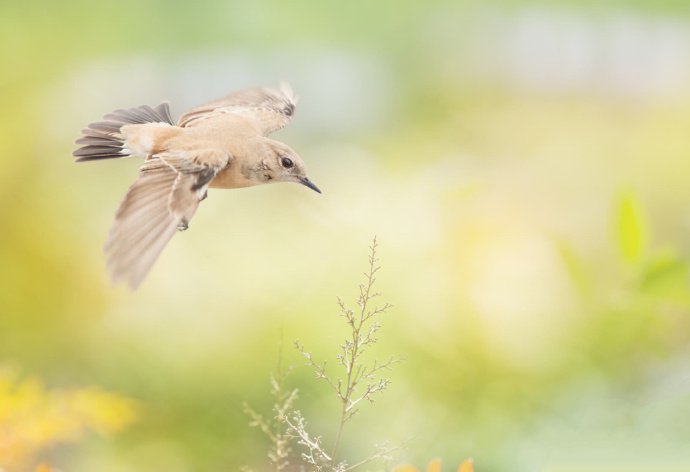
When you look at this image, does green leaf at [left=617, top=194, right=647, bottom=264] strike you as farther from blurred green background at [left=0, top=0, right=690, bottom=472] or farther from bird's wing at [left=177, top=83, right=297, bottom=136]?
bird's wing at [left=177, top=83, right=297, bottom=136]

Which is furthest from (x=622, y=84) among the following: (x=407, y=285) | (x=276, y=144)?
(x=276, y=144)

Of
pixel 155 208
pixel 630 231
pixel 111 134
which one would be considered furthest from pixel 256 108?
pixel 630 231

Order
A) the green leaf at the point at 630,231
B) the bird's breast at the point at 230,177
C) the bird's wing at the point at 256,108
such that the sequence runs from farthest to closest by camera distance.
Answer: the green leaf at the point at 630,231 → the bird's wing at the point at 256,108 → the bird's breast at the point at 230,177

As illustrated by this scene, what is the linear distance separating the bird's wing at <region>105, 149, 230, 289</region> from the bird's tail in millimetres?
69

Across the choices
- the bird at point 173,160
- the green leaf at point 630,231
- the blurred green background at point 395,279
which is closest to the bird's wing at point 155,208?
the bird at point 173,160

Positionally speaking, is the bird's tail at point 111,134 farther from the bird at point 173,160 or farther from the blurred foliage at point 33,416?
the blurred foliage at point 33,416

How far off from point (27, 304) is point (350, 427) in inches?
24.6

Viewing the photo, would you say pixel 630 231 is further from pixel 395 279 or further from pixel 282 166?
pixel 282 166

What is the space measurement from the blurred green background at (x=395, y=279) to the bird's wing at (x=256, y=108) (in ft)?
1.32

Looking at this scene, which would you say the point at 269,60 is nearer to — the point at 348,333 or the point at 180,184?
the point at 348,333

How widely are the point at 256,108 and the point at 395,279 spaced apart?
2.24ft

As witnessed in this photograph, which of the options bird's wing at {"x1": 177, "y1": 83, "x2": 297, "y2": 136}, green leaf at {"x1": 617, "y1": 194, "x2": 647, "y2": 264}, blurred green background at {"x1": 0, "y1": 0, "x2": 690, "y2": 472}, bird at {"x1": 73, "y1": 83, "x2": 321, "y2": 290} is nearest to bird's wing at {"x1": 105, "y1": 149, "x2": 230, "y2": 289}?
bird at {"x1": 73, "y1": 83, "x2": 321, "y2": 290}

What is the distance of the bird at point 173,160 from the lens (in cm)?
44

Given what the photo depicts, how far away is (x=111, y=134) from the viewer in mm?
611
